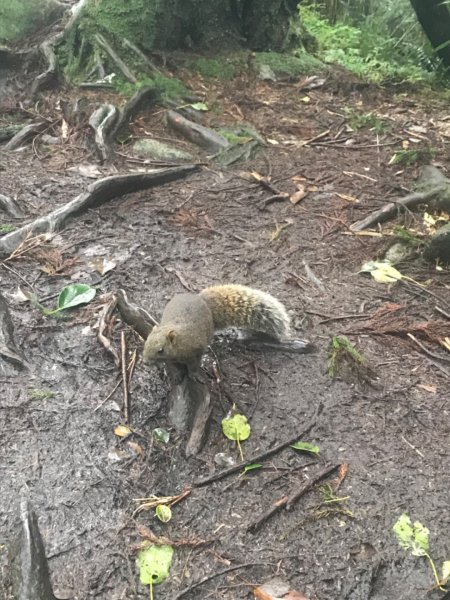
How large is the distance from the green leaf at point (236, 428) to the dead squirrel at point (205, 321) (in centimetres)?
39

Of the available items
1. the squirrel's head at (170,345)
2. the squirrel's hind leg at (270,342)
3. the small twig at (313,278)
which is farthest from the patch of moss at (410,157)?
the squirrel's head at (170,345)

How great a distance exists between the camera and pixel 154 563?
8.73 feet

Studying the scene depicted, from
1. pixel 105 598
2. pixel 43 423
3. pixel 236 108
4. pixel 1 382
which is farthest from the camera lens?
pixel 236 108

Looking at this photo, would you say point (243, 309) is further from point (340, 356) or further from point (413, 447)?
point (413, 447)

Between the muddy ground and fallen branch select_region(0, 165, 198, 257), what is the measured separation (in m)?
0.14

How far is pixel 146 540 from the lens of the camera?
2.74m

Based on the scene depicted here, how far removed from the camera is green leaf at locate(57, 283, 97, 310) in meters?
4.09

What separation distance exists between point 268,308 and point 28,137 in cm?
410

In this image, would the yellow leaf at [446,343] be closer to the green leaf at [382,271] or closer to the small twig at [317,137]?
the green leaf at [382,271]

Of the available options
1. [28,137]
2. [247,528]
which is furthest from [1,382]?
[28,137]

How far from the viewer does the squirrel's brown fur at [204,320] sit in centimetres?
331

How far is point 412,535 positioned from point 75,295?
8.65ft

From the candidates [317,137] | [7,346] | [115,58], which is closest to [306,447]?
[7,346]

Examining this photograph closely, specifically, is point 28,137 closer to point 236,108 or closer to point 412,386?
point 236,108
